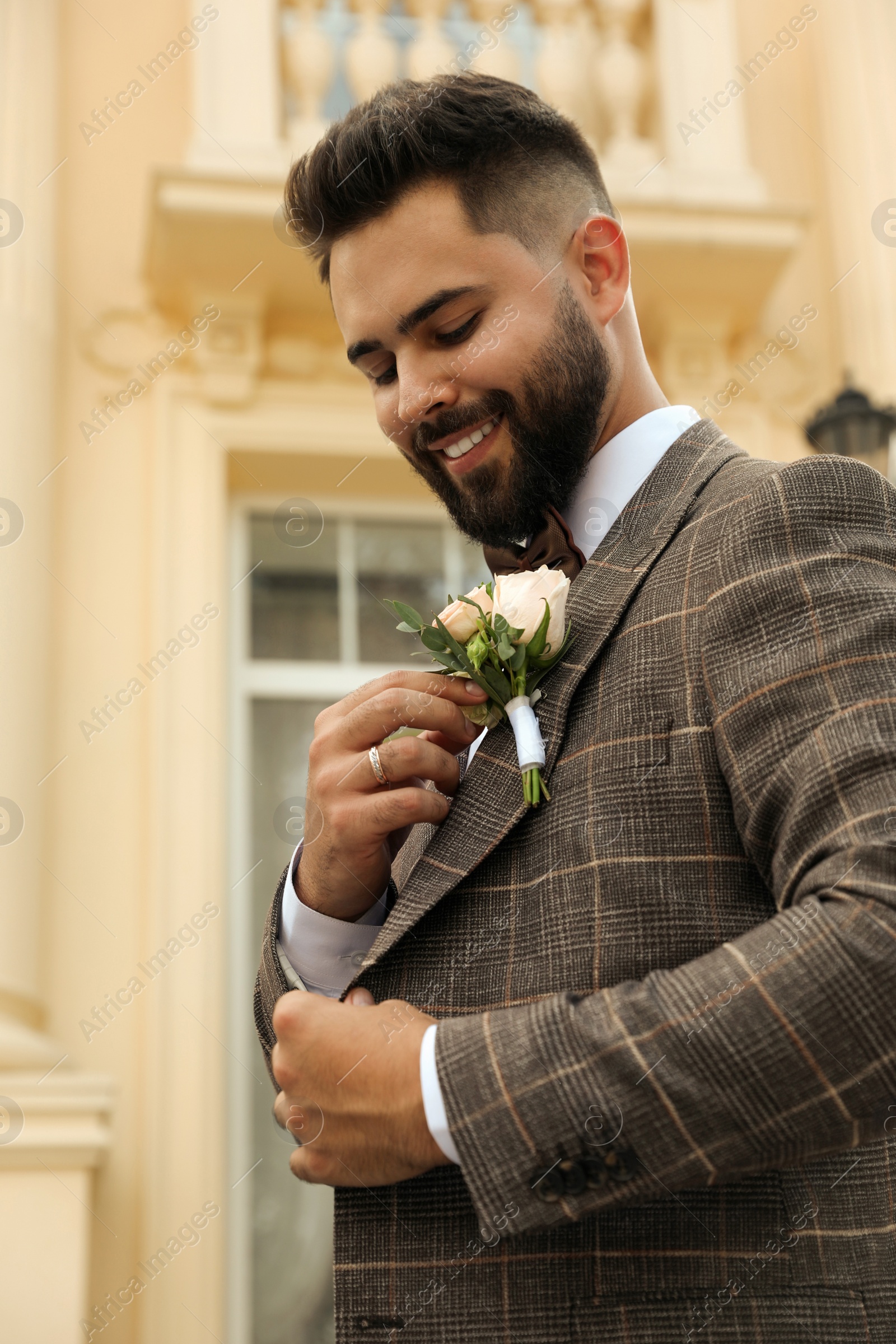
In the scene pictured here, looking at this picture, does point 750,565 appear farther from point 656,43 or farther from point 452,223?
point 656,43

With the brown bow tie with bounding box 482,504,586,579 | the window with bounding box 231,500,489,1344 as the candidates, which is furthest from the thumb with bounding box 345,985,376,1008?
the window with bounding box 231,500,489,1344

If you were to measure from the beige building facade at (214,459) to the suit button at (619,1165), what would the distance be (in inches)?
107

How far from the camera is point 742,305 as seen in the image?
4.97m

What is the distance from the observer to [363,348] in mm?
1827

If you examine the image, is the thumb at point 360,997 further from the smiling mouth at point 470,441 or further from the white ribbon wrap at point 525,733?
the smiling mouth at point 470,441

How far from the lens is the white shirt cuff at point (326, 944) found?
1.71 meters

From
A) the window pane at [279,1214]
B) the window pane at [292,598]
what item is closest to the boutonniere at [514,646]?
the window pane at [279,1214]

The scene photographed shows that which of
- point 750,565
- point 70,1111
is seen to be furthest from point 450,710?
point 70,1111

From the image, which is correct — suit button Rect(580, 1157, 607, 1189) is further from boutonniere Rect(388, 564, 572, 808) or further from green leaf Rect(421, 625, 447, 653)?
green leaf Rect(421, 625, 447, 653)

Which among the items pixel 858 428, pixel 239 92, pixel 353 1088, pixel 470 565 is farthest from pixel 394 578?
pixel 353 1088

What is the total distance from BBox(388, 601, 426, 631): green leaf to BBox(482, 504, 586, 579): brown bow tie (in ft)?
0.60

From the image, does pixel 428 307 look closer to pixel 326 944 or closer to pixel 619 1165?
pixel 326 944

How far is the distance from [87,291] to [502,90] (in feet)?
10.2

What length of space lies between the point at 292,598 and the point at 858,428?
85.2 inches
